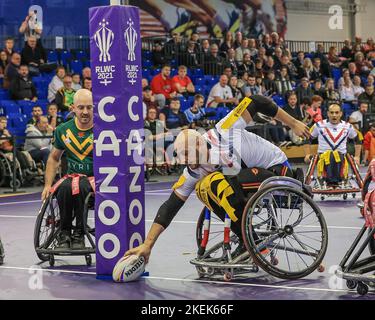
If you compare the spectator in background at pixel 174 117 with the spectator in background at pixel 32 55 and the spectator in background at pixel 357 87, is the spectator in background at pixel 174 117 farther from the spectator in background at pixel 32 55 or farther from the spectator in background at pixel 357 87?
the spectator in background at pixel 357 87

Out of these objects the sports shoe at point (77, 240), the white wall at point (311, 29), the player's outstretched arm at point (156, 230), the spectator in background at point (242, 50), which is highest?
the white wall at point (311, 29)

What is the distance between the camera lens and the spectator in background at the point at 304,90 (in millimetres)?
20722

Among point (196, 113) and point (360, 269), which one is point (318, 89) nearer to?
point (196, 113)

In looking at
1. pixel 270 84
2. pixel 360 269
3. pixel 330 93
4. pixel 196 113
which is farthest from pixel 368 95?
pixel 360 269

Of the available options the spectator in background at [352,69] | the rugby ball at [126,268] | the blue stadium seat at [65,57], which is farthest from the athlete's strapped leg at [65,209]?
the spectator in background at [352,69]

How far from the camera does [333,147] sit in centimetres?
1265

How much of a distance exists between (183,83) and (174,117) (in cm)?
207

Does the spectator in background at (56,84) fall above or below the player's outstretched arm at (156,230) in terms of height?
above

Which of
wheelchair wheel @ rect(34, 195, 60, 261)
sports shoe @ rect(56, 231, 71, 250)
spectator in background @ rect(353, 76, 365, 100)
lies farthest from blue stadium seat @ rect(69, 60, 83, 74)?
sports shoe @ rect(56, 231, 71, 250)

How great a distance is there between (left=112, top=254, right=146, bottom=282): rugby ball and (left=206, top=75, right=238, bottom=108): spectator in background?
479 inches

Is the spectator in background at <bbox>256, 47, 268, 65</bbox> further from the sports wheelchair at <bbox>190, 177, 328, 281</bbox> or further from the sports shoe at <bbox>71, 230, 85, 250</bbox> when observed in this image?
the sports wheelchair at <bbox>190, 177, 328, 281</bbox>

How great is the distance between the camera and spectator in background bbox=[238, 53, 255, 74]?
69.2 feet

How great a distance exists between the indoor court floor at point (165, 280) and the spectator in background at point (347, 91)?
12920 mm

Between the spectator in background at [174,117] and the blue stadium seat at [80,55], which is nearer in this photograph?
the spectator in background at [174,117]
